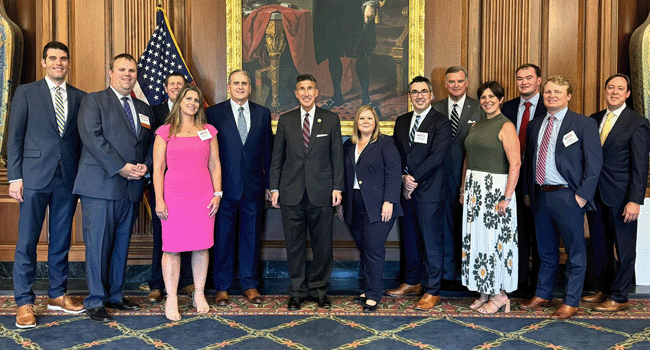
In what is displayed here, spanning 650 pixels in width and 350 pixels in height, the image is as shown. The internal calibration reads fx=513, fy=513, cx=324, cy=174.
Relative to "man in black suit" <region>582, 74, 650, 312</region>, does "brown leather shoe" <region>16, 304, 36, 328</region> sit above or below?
below

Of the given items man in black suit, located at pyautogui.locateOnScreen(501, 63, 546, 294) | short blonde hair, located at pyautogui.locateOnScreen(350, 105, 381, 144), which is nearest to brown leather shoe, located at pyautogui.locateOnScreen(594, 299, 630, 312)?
man in black suit, located at pyautogui.locateOnScreen(501, 63, 546, 294)

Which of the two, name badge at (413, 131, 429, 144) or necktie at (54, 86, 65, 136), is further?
name badge at (413, 131, 429, 144)

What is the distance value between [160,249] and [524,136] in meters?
3.24

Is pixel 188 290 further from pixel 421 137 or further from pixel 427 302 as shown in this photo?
pixel 421 137

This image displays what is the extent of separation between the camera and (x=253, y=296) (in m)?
4.19

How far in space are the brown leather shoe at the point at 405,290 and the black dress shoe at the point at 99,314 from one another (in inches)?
88.3

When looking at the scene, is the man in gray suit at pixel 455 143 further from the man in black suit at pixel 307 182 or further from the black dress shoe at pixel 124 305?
the black dress shoe at pixel 124 305

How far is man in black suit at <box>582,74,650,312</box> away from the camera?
155 inches

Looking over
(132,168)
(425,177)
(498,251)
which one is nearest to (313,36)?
(425,177)

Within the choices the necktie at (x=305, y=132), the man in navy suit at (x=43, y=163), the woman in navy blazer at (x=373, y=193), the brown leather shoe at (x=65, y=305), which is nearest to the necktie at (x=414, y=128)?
the woman in navy blazer at (x=373, y=193)

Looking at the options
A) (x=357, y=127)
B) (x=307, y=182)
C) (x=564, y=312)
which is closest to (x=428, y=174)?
(x=357, y=127)

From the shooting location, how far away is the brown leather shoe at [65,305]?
389cm

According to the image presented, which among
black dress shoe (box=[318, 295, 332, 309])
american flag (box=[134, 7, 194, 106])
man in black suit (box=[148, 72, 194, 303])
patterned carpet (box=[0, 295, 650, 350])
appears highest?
american flag (box=[134, 7, 194, 106])

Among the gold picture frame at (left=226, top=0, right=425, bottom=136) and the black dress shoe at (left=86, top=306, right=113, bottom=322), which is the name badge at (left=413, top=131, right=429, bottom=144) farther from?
the black dress shoe at (left=86, top=306, right=113, bottom=322)
